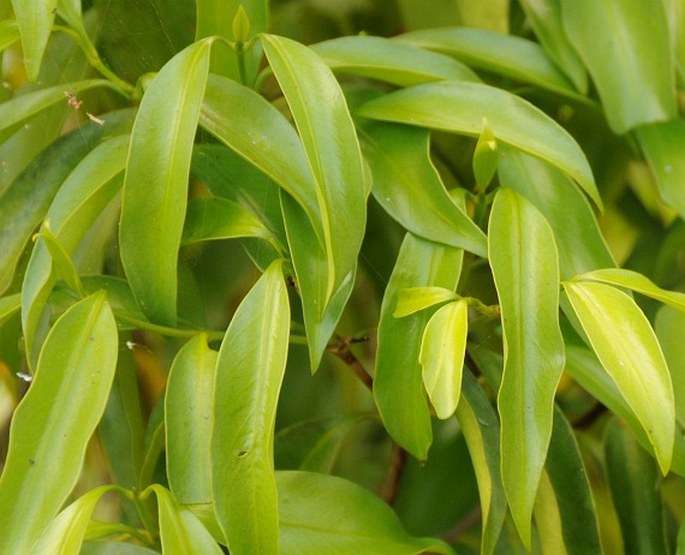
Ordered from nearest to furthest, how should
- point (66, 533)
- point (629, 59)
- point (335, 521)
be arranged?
point (66, 533) < point (335, 521) < point (629, 59)

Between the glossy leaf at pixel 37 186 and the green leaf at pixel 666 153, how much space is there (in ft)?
1.20

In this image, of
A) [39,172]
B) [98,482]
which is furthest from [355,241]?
[98,482]

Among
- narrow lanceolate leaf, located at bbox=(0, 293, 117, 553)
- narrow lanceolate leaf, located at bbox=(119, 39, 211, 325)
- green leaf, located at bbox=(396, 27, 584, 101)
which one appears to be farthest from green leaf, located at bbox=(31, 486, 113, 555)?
green leaf, located at bbox=(396, 27, 584, 101)

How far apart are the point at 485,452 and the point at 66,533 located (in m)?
0.25

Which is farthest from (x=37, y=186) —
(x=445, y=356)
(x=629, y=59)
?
(x=629, y=59)

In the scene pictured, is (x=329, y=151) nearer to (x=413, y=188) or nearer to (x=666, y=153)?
(x=413, y=188)

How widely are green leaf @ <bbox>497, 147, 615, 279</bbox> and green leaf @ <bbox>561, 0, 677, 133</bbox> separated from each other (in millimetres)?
78

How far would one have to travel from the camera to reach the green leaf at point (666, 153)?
65 cm

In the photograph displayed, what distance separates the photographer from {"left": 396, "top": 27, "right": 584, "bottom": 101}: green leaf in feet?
2.19

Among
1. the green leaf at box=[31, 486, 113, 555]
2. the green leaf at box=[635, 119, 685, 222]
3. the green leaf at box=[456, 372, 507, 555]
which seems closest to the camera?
the green leaf at box=[31, 486, 113, 555]

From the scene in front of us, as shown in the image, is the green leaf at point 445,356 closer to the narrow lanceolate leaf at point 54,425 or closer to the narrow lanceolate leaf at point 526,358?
the narrow lanceolate leaf at point 526,358

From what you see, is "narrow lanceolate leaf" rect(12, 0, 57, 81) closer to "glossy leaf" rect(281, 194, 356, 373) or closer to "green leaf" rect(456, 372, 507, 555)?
"glossy leaf" rect(281, 194, 356, 373)

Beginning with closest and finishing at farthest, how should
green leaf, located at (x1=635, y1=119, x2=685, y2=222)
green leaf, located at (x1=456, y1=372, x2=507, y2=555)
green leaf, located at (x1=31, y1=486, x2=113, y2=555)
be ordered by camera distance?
green leaf, located at (x1=31, y1=486, x2=113, y2=555) < green leaf, located at (x1=456, y1=372, x2=507, y2=555) < green leaf, located at (x1=635, y1=119, x2=685, y2=222)

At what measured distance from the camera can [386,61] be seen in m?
0.60
